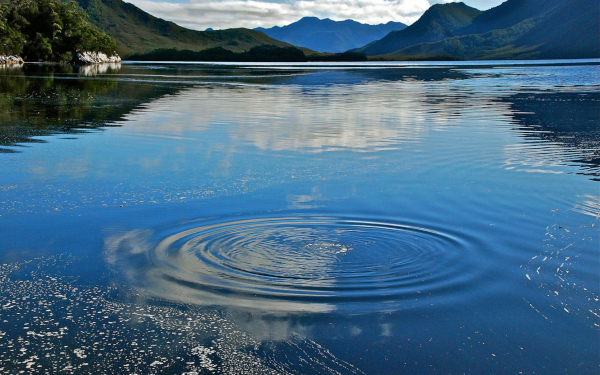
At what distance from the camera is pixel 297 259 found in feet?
24.5

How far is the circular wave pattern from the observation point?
6.34 metres

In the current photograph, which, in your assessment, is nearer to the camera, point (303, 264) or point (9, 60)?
point (303, 264)

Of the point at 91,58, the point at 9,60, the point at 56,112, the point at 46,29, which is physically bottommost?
the point at 56,112

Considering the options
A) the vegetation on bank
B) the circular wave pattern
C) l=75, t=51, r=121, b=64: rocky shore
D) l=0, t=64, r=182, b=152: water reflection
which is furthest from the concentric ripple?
l=75, t=51, r=121, b=64: rocky shore

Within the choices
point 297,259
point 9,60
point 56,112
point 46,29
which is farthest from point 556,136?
point 46,29

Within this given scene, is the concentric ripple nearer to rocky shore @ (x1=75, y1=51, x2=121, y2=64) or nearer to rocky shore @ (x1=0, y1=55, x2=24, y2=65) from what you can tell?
rocky shore @ (x1=0, y1=55, x2=24, y2=65)

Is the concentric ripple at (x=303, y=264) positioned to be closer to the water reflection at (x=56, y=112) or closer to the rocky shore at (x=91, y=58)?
the water reflection at (x=56, y=112)

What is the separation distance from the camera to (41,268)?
7164 mm

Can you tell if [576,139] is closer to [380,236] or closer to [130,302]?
[380,236]

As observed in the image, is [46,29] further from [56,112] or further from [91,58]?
[56,112]

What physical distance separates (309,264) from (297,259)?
0.24 metres

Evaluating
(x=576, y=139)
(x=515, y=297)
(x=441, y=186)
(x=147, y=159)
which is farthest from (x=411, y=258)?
(x=576, y=139)

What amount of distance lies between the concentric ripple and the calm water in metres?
0.03

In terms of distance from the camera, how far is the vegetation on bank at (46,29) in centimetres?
13938
